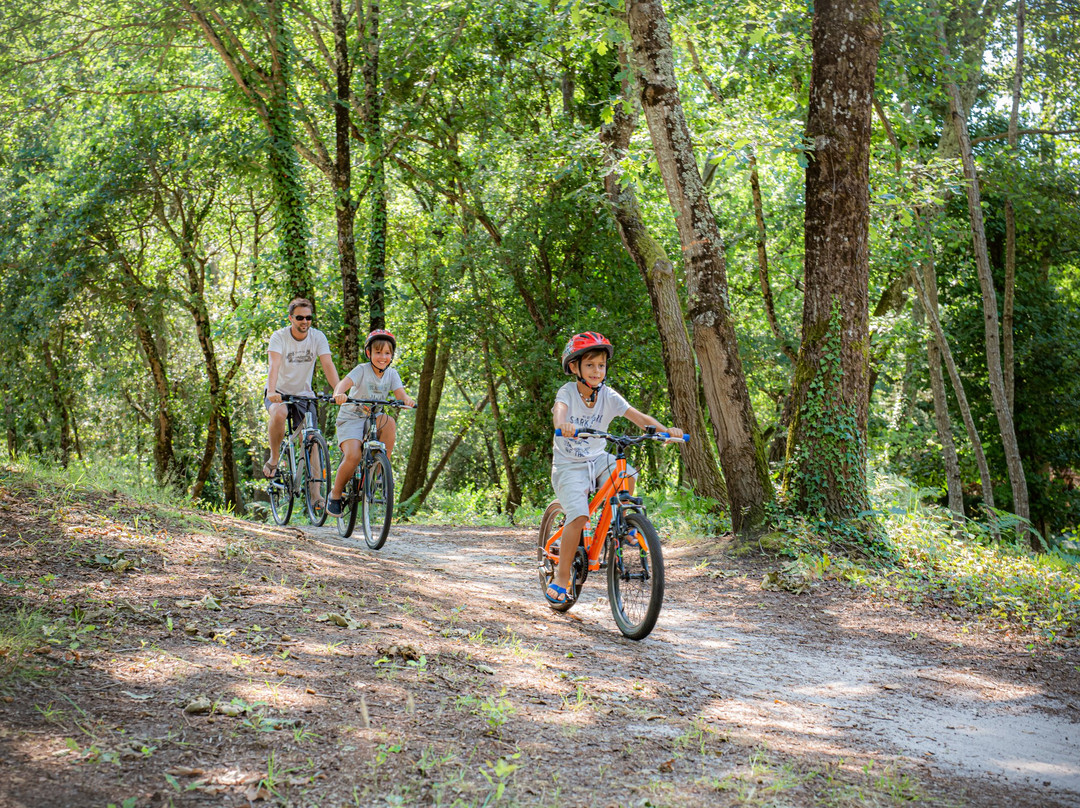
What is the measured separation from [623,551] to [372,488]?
392 cm

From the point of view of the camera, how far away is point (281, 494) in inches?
402

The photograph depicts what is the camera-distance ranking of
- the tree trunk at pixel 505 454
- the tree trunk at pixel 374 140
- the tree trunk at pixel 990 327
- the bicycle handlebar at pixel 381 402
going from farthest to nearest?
the tree trunk at pixel 505 454
the tree trunk at pixel 374 140
the tree trunk at pixel 990 327
the bicycle handlebar at pixel 381 402

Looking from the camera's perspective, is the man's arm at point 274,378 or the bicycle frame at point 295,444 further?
the bicycle frame at point 295,444

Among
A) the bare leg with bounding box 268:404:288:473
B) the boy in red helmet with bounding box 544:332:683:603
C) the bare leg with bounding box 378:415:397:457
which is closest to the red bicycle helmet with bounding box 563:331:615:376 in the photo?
the boy in red helmet with bounding box 544:332:683:603

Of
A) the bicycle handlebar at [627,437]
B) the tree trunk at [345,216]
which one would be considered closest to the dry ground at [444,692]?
the bicycle handlebar at [627,437]

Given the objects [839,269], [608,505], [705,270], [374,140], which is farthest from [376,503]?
→ [374,140]

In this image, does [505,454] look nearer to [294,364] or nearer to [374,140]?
[374,140]

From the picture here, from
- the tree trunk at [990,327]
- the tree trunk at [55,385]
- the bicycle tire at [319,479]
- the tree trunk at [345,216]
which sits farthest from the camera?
the tree trunk at [55,385]

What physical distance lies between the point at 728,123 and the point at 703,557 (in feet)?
16.0

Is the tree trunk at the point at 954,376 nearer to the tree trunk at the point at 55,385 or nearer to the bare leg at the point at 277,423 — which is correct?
the bare leg at the point at 277,423

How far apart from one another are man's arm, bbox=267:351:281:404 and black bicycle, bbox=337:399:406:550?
88 cm

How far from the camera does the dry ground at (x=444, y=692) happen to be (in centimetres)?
322

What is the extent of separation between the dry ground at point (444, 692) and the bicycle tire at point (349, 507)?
1.80m

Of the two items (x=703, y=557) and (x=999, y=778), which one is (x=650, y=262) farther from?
(x=999, y=778)
